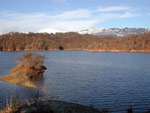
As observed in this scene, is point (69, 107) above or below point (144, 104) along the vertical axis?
above

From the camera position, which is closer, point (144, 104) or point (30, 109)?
point (30, 109)

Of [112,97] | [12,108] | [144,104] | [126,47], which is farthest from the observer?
[126,47]

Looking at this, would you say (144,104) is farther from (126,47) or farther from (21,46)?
(21,46)

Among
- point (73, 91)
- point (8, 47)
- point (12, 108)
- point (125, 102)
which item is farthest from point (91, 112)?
point (8, 47)

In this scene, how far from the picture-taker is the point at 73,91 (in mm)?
24062

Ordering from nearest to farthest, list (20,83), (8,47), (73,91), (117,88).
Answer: (73,91) < (117,88) < (20,83) < (8,47)

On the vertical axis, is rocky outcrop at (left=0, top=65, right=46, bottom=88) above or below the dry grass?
below

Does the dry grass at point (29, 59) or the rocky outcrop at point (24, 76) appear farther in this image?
the dry grass at point (29, 59)

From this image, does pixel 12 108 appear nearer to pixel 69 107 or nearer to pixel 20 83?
pixel 69 107

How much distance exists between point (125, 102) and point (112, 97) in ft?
6.42

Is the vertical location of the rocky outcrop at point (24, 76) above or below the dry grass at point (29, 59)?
below

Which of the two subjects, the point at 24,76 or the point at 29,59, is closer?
the point at 24,76

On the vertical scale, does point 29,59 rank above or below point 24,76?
above

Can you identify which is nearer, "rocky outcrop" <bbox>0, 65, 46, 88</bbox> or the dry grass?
"rocky outcrop" <bbox>0, 65, 46, 88</bbox>
